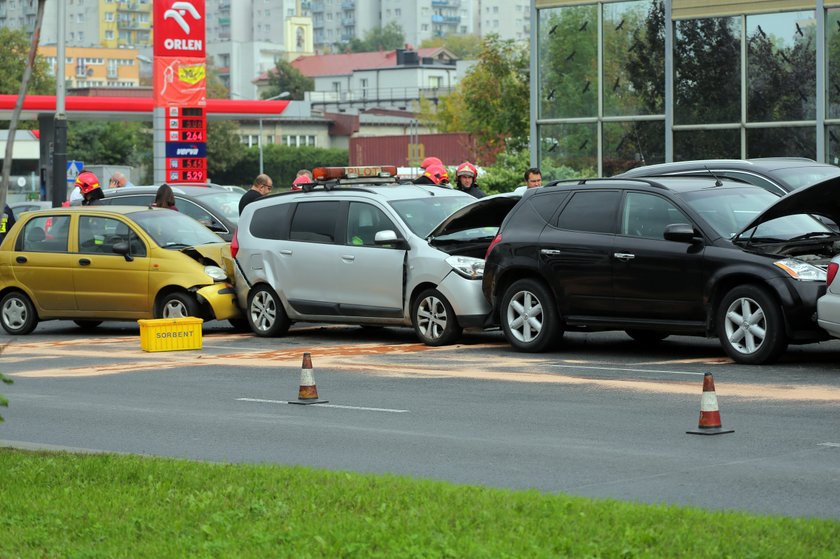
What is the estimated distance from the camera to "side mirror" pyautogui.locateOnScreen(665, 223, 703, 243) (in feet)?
47.3

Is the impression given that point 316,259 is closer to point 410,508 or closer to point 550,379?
point 550,379

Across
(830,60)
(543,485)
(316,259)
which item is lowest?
(543,485)

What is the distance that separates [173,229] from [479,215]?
A: 4.64 m

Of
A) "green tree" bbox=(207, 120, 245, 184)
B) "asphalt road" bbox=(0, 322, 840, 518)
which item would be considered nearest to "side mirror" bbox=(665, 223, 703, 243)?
"asphalt road" bbox=(0, 322, 840, 518)

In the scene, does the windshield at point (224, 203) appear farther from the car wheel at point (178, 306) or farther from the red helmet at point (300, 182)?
the car wheel at point (178, 306)

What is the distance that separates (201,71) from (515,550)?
31265 mm

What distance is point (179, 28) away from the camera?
3622 cm

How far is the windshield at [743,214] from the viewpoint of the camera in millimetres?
14547

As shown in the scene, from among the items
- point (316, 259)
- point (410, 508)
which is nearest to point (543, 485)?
point (410, 508)

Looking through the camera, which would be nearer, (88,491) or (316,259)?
(88,491)

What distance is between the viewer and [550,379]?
13.7 meters

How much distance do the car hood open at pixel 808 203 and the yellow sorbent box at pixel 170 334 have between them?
6506 millimetres

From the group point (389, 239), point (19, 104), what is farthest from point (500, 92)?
point (19, 104)

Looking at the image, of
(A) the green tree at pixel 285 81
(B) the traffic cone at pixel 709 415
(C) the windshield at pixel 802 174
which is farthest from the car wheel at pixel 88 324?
(A) the green tree at pixel 285 81
